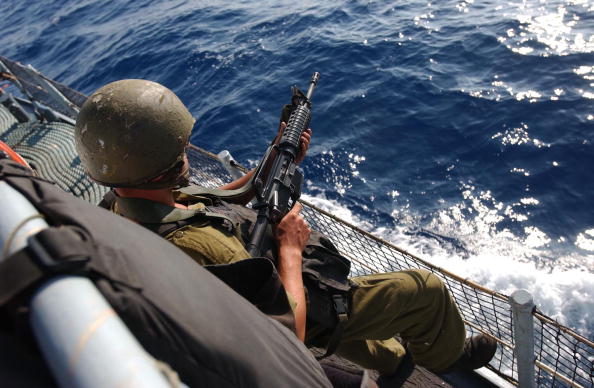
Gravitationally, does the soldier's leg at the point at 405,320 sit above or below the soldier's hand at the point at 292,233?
below

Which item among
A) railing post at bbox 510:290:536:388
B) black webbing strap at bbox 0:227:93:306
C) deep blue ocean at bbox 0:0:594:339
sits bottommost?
deep blue ocean at bbox 0:0:594:339

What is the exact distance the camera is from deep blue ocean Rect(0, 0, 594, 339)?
227 inches

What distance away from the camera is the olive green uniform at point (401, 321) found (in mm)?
2693

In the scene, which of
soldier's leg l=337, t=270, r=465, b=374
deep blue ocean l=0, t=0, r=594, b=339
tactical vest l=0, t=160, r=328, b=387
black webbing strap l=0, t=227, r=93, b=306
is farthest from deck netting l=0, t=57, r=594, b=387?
black webbing strap l=0, t=227, r=93, b=306

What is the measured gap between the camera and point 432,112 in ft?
27.2

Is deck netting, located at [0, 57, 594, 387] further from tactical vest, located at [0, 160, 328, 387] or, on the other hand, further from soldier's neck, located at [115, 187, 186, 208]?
tactical vest, located at [0, 160, 328, 387]

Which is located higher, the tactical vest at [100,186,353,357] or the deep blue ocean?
the tactical vest at [100,186,353,357]

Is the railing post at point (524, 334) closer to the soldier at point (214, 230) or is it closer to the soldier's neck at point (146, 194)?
the soldier at point (214, 230)

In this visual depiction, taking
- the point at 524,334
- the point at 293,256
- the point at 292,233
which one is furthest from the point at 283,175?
the point at 524,334

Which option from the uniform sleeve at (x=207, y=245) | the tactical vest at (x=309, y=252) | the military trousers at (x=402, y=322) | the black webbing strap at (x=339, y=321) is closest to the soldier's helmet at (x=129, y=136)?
the tactical vest at (x=309, y=252)

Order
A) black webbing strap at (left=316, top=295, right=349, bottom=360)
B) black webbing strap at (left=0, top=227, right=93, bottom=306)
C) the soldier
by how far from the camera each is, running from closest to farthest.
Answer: black webbing strap at (left=0, top=227, right=93, bottom=306), the soldier, black webbing strap at (left=316, top=295, right=349, bottom=360)

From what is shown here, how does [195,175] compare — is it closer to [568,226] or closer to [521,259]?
[521,259]

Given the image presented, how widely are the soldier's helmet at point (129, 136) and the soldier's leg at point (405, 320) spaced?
1445mm

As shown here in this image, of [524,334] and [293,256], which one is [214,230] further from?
[524,334]
